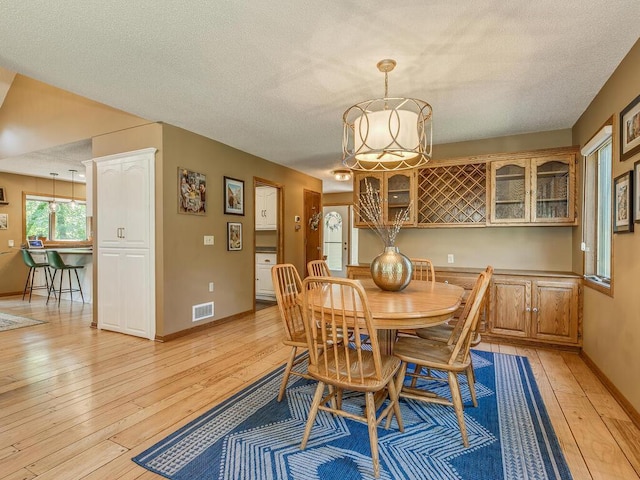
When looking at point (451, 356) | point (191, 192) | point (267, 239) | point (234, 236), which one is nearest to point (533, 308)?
point (451, 356)

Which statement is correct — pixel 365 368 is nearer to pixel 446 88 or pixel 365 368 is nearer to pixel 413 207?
pixel 446 88

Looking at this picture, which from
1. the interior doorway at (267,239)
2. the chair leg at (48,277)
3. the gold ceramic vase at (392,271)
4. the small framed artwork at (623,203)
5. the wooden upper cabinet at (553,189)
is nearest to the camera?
the small framed artwork at (623,203)

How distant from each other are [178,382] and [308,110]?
2.65 m

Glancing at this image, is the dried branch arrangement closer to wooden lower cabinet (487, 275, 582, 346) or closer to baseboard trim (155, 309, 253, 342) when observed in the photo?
wooden lower cabinet (487, 275, 582, 346)

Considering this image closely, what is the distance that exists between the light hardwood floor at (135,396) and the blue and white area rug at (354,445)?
118 millimetres

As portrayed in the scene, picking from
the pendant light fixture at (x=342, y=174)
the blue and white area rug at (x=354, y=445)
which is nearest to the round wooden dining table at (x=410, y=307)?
the blue and white area rug at (x=354, y=445)

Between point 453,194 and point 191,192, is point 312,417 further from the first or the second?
point 453,194

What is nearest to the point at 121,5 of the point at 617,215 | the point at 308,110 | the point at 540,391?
the point at 308,110

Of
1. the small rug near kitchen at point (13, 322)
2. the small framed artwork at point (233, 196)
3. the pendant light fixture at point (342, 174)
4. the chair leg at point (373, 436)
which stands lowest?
the small rug near kitchen at point (13, 322)

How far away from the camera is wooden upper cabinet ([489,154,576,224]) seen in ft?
11.8

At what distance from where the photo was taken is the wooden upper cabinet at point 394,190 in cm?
435

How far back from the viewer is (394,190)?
14.7ft

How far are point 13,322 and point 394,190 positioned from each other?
17.4ft

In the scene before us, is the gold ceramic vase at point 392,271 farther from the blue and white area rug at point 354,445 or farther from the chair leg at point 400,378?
the blue and white area rug at point 354,445
